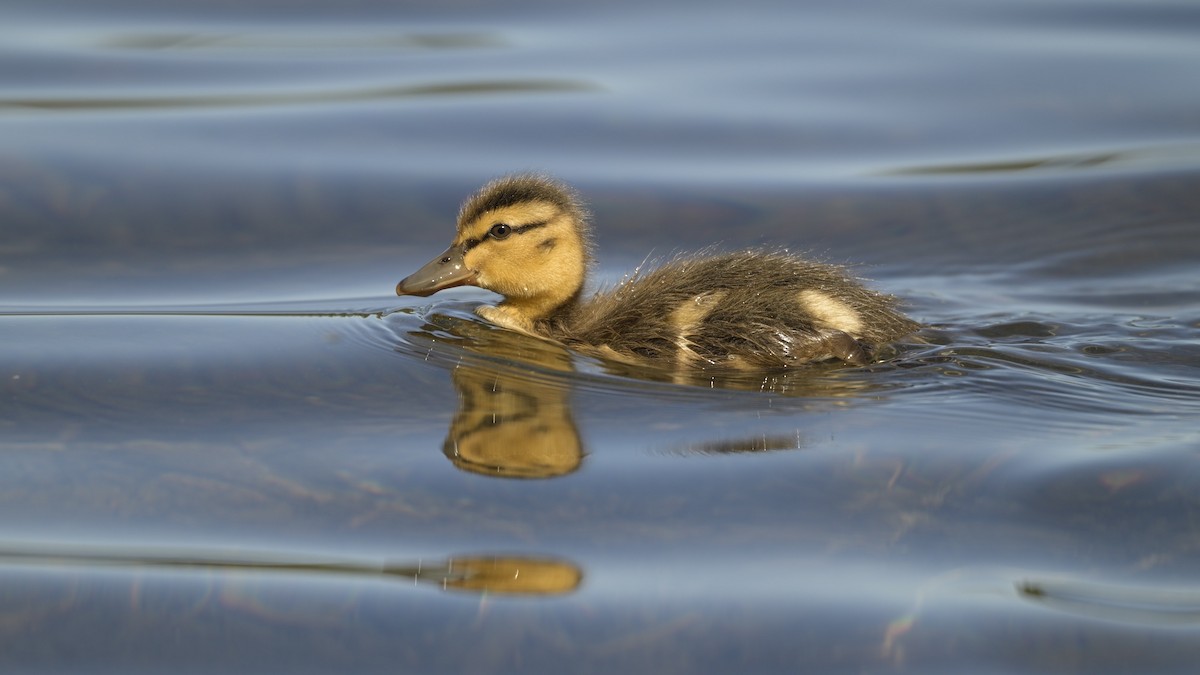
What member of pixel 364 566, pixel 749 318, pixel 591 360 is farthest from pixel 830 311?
pixel 364 566

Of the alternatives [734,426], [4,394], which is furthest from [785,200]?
[4,394]

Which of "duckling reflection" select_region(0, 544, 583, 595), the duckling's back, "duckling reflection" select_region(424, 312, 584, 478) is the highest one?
the duckling's back

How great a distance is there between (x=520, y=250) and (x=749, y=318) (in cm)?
89

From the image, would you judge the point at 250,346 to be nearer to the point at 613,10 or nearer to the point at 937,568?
the point at 937,568

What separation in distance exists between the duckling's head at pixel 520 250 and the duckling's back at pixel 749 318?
290 mm

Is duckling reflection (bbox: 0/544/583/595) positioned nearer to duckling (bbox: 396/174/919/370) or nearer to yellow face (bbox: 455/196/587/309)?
duckling (bbox: 396/174/919/370)

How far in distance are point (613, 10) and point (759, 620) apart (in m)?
6.95

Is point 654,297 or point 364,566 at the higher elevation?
point 654,297

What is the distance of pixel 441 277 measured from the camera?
5191 mm

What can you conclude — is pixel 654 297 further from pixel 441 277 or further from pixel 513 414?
pixel 513 414

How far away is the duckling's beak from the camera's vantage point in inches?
204

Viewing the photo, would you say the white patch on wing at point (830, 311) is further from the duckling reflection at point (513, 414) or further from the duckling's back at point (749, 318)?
the duckling reflection at point (513, 414)

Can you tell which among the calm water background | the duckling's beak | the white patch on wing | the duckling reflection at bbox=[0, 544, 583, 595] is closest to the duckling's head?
the duckling's beak

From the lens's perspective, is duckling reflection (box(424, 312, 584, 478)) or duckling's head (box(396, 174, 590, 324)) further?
duckling's head (box(396, 174, 590, 324))
